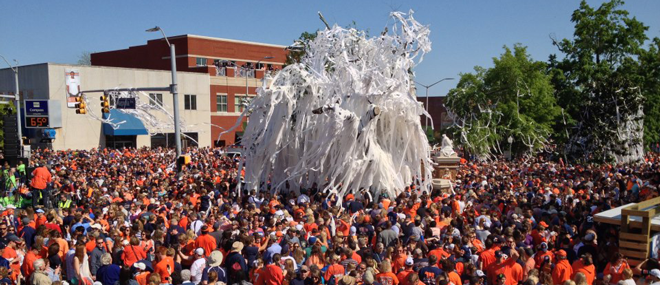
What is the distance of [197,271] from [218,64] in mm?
48412

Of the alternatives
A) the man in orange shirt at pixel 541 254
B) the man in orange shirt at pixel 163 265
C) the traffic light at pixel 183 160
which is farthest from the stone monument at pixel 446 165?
the man in orange shirt at pixel 163 265

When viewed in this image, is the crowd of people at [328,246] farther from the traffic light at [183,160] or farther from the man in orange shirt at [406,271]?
the traffic light at [183,160]

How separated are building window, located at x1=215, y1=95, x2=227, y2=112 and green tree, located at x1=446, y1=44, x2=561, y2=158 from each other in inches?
861

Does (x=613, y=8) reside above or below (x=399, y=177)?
above

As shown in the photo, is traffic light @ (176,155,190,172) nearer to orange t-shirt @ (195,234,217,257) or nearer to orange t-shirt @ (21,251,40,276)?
orange t-shirt @ (195,234,217,257)

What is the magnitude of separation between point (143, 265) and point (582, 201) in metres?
9.75

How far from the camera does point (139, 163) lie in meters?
28.3

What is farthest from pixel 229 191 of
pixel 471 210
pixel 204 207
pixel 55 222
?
pixel 471 210

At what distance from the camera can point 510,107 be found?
128 ft

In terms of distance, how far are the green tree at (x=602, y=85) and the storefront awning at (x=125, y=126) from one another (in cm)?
3124

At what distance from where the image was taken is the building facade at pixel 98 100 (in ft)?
142

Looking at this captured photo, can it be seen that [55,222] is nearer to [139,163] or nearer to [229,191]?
[229,191]

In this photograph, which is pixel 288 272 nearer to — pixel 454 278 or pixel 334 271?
pixel 334 271

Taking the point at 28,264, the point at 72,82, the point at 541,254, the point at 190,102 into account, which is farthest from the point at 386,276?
the point at 190,102
